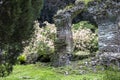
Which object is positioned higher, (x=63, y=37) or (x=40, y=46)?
(x=63, y=37)

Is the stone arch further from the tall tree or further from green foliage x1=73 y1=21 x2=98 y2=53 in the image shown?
green foliage x1=73 y1=21 x2=98 y2=53

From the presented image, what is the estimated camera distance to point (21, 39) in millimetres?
10250

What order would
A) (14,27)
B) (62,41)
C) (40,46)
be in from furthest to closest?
(40,46)
(62,41)
(14,27)

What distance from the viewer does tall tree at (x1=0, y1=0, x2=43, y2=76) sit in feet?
31.1

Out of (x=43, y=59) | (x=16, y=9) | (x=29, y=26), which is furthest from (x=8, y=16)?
(x=43, y=59)

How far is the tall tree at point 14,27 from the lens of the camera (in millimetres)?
9469

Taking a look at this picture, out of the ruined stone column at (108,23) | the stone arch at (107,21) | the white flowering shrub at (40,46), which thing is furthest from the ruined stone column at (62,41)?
the ruined stone column at (108,23)

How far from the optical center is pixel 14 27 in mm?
9742

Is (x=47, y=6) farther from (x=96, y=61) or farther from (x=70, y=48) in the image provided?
(x=96, y=61)

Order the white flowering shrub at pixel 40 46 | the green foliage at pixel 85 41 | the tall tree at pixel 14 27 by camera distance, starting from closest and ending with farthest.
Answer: the tall tree at pixel 14 27 → the white flowering shrub at pixel 40 46 → the green foliage at pixel 85 41

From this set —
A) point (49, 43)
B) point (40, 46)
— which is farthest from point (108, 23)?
point (49, 43)

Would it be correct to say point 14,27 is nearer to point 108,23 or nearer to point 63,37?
point 108,23

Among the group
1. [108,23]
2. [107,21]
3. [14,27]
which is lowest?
[14,27]

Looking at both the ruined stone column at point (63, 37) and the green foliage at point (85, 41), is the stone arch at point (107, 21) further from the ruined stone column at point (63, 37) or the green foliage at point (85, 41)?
the green foliage at point (85, 41)
